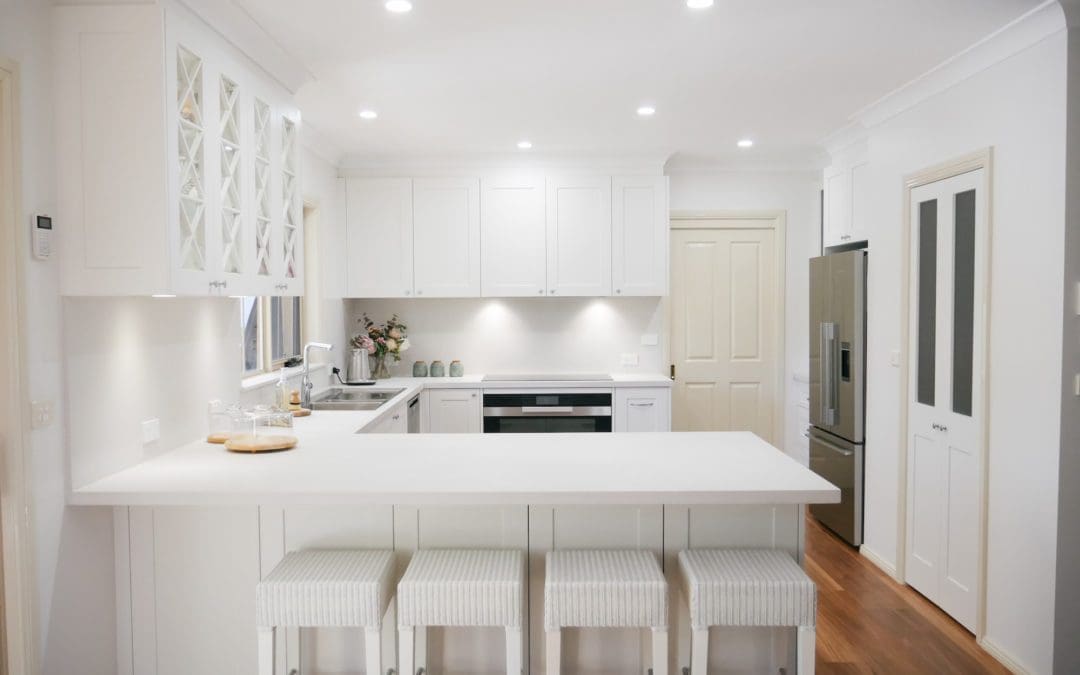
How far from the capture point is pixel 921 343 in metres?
3.71

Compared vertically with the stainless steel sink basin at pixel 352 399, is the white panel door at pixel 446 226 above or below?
above

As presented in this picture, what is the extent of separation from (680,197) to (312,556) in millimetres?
4285

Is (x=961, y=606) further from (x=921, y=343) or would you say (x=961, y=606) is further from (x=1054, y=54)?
(x=1054, y=54)

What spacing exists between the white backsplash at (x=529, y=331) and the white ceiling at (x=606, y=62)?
1420 millimetres

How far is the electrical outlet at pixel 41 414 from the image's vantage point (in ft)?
6.90

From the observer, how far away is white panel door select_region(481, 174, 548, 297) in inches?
217

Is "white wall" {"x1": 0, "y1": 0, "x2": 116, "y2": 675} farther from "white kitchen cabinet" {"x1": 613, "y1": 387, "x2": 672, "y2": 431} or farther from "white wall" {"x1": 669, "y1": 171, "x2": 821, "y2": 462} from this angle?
"white wall" {"x1": 669, "y1": 171, "x2": 821, "y2": 462}

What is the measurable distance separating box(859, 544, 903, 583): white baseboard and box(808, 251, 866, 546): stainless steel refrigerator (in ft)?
0.27

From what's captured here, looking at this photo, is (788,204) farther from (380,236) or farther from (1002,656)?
(1002,656)

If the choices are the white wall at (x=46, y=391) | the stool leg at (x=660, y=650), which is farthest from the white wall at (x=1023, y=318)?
the white wall at (x=46, y=391)

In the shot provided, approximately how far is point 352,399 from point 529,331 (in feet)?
5.30

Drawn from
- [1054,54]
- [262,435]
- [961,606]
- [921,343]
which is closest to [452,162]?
[262,435]

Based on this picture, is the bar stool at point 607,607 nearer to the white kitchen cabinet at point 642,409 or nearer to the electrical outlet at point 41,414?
the electrical outlet at point 41,414

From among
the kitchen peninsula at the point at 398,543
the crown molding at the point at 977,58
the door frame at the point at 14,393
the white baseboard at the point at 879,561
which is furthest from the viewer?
the white baseboard at the point at 879,561
